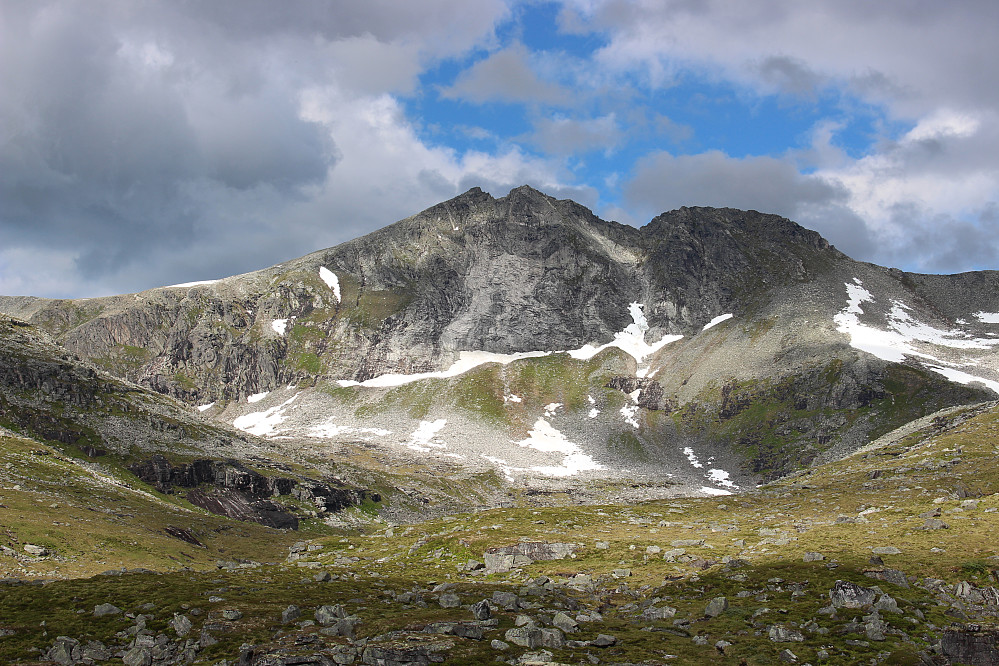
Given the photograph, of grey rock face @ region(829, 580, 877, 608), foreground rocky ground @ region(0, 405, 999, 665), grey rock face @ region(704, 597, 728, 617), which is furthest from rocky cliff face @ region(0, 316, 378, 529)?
grey rock face @ region(829, 580, 877, 608)

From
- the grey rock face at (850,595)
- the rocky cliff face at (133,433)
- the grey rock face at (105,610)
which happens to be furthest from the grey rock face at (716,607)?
the rocky cliff face at (133,433)

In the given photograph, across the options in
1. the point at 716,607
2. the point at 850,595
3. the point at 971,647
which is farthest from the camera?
the point at 716,607

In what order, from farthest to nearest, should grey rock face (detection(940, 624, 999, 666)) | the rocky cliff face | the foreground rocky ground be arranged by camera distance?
the rocky cliff face
the foreground rocky ground
grey rock face (detection(940, 624, 999, 666))

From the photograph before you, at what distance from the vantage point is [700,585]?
36906mm

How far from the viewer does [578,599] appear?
36.7m

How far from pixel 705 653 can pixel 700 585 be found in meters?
11.9

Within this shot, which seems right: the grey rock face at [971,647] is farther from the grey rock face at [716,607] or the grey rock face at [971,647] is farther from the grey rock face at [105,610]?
the grey rock face at [105,610]

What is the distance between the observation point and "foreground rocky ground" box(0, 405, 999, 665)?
25.5 meters

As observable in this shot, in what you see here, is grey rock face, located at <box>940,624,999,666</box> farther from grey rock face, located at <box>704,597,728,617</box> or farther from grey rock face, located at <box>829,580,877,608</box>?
grey rock face, located at <box>704,597,728,617</box>

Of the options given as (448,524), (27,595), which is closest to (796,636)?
(27,595)

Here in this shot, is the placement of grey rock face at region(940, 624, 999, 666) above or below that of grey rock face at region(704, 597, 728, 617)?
above

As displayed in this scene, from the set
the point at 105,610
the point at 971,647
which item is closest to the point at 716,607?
the point at 971,647

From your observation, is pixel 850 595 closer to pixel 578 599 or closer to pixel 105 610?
pixel 578 599

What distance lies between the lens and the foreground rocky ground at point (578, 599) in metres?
25.5
